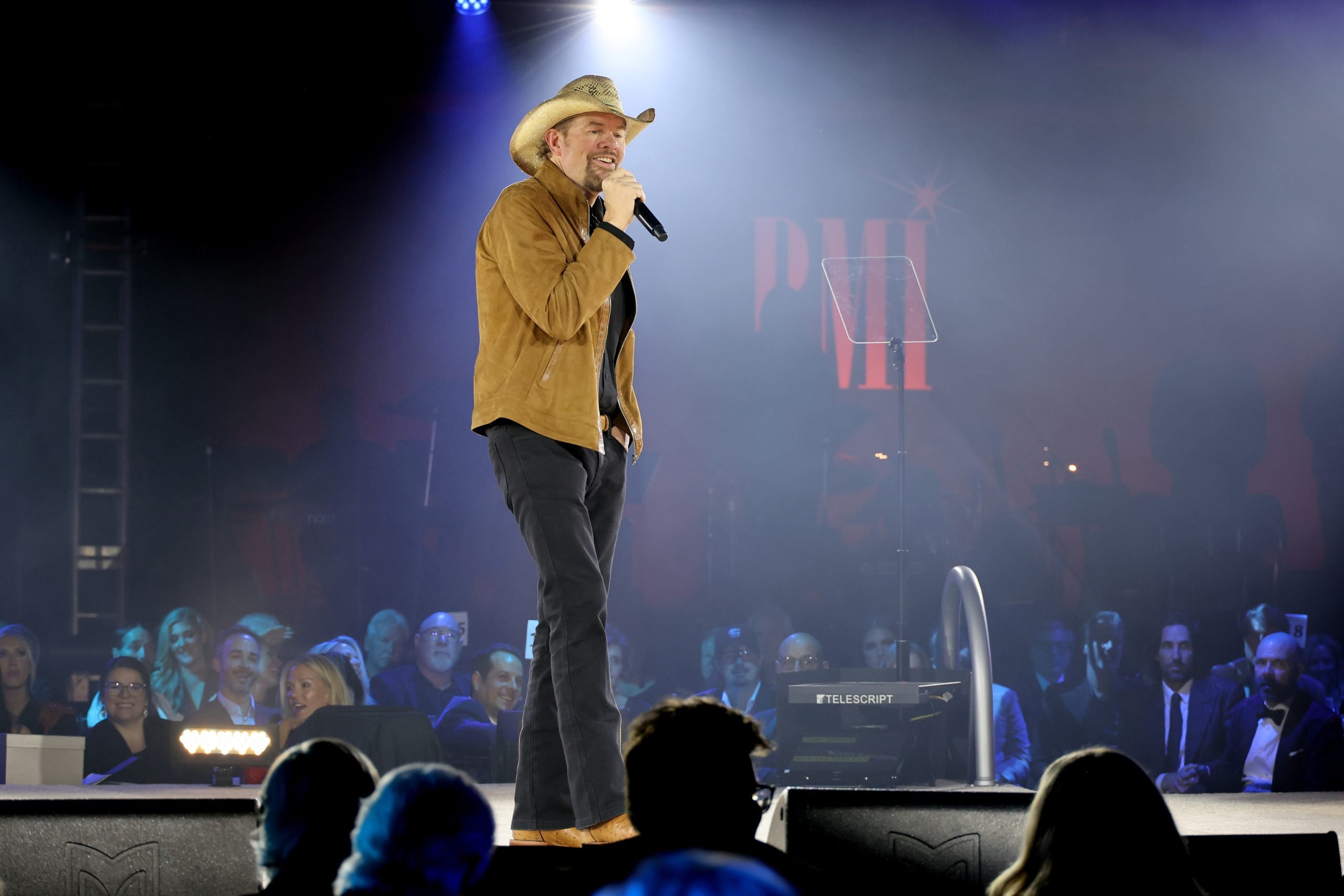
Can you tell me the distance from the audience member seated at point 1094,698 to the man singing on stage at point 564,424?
4620mm

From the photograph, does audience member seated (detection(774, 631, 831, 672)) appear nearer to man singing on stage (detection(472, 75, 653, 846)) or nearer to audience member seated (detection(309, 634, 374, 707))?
audience member seated (detection(309, 634, 374, 707))

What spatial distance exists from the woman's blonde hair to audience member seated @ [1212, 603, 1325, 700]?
4164 mm

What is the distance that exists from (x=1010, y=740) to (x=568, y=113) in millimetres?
4506

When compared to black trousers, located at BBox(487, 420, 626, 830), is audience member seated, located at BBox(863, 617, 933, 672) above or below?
below

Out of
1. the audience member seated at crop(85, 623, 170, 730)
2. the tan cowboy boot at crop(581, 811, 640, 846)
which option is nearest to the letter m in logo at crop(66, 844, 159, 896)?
the tan cowboy boot at crop(581, 811, 640, 846)

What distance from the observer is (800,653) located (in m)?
6.44

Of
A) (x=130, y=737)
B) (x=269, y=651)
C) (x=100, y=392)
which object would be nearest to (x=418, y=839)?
(x=130, y=737)

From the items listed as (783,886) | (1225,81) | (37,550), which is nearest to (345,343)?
(37,550)

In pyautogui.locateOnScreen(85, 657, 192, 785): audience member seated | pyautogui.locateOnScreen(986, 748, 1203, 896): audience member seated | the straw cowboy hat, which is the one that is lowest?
pyautogui.locateOnScreen(85, 657, 192, 785): audience member seated

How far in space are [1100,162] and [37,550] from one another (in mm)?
6746

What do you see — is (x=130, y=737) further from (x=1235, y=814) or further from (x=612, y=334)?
(x=1235, y=814)

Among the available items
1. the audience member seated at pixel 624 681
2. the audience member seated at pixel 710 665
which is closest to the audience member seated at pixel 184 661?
the audience member seated at pixel 624 681

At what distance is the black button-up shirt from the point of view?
234 cm

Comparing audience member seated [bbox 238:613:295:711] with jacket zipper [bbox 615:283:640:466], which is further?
audience member seated [bbox 238:613:295:711]
